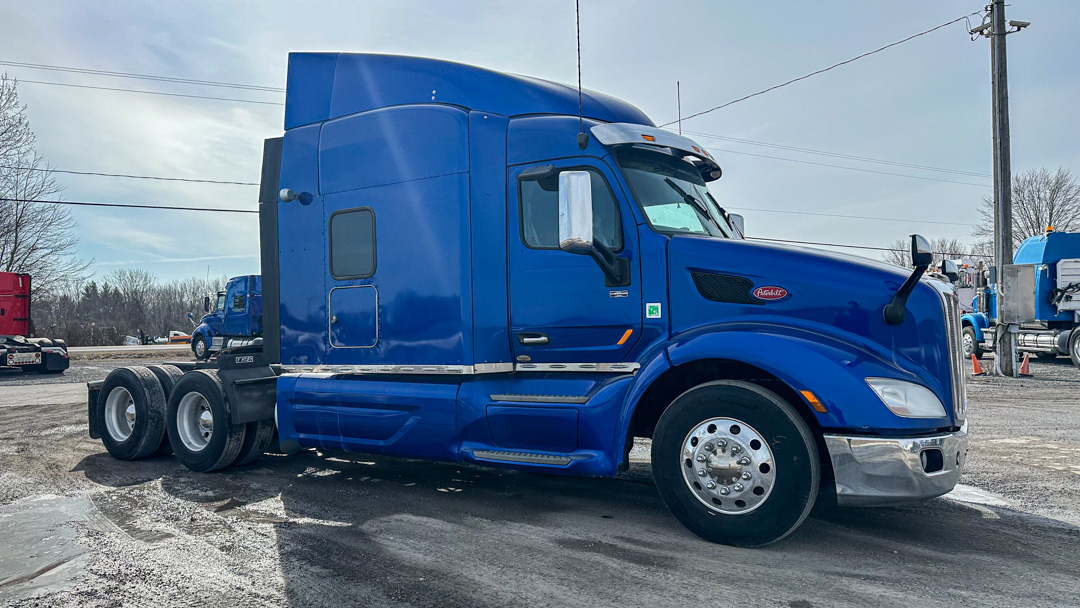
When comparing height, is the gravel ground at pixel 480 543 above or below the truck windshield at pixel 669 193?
below

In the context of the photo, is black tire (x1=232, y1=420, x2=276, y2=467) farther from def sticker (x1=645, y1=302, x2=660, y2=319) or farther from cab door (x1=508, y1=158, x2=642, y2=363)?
def sticker (x1=645, y1=302, x2=660, y2=319)

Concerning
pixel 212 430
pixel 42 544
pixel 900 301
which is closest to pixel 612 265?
pixel 900 301

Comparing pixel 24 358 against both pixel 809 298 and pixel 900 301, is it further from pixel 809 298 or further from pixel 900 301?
pixel 900 301

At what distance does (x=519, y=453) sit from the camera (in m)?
5.33

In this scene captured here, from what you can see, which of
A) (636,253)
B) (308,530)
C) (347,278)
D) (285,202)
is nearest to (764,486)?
(636,253)

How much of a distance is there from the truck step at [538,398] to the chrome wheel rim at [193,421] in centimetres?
354

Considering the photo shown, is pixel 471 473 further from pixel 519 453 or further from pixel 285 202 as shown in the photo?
pixel 285 202

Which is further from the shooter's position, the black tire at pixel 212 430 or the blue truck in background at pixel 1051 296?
the blue truck in background at pixel 1051 296

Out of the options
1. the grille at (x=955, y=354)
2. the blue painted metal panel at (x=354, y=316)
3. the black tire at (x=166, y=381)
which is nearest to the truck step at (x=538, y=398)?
the blue painted metal panel at (x=354, y=316)

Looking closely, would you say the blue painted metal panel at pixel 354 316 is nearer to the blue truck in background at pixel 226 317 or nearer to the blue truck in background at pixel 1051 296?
the blue truck in background at pixel 1051 296

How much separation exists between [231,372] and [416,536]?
321 centimetres

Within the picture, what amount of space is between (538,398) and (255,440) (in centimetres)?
337

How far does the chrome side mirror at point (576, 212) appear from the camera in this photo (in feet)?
15.4

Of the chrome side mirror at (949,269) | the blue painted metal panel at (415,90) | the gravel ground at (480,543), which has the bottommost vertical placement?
the gravel ground at (480,543)
